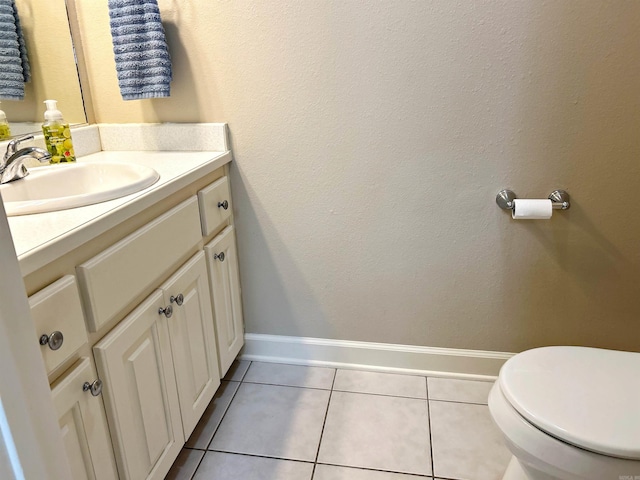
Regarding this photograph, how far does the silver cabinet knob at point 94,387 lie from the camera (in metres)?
0.98

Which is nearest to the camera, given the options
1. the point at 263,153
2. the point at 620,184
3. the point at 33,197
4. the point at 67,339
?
the point at 67,339

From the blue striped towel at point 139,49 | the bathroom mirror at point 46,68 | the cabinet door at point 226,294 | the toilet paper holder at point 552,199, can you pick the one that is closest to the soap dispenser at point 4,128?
the bathroom mirror at point 46,68

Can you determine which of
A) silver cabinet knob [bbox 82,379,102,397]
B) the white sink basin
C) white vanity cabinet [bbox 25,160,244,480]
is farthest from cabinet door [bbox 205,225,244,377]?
silver cabinet knob [bbox 82,379,102,397]

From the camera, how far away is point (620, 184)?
5.03ft

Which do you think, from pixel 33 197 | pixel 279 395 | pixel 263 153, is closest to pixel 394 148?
pixel 263 153

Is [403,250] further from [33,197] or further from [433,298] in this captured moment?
[33,197]

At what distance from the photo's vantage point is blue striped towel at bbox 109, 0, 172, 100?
60.7 inches

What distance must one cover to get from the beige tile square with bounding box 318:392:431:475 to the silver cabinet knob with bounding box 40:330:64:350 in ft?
2.95

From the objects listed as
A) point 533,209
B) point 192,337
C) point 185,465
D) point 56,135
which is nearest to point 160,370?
point 192,337

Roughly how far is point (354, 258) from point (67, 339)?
105 cm

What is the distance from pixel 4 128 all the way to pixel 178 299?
2.40 ft

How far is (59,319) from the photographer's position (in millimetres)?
895

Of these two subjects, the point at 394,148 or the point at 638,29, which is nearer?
the point at 638,29

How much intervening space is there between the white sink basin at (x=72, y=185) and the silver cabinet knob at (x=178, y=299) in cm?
30
